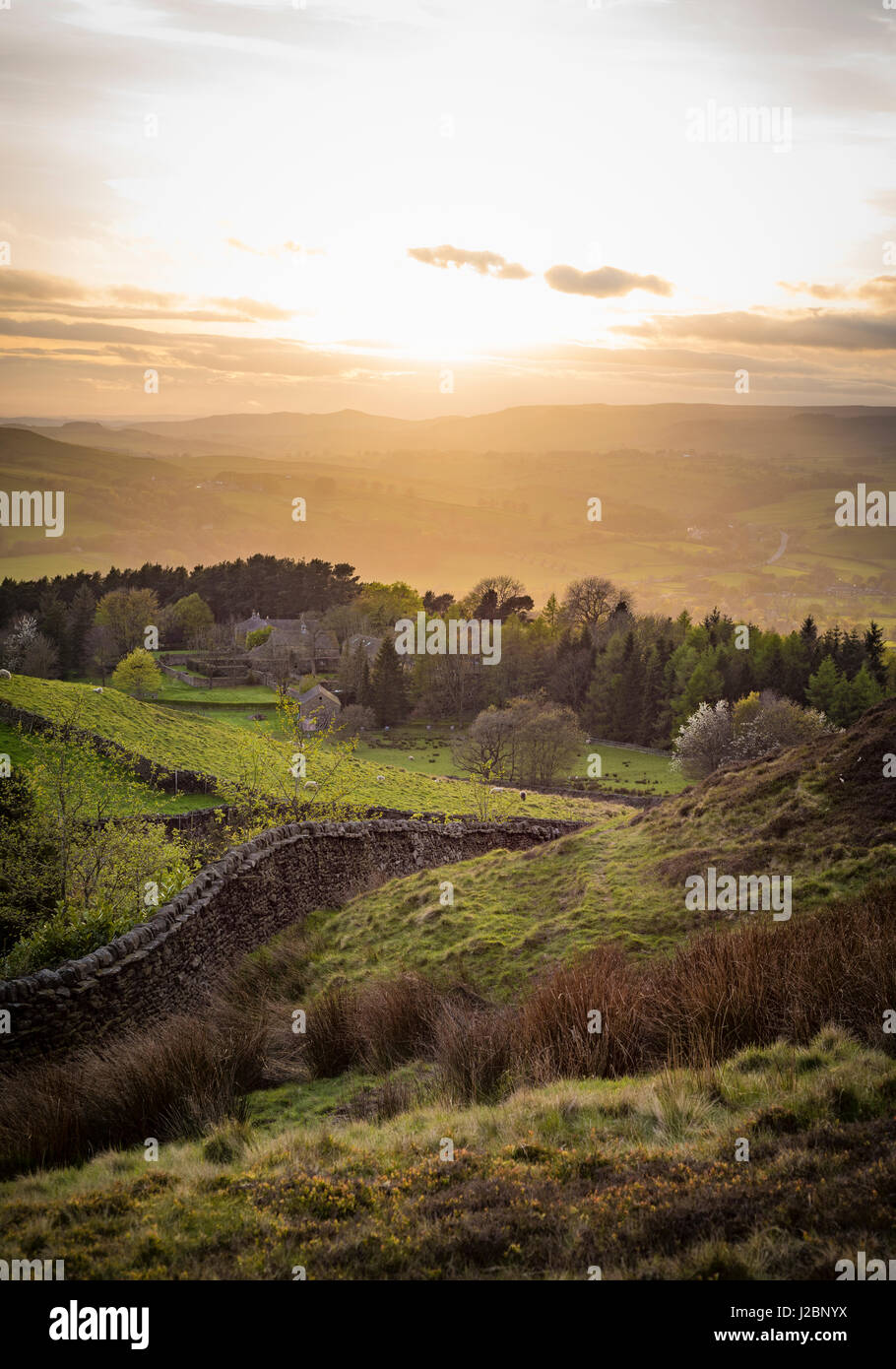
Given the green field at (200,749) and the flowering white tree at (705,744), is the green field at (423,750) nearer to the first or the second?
the flowering white tree at (705,744)

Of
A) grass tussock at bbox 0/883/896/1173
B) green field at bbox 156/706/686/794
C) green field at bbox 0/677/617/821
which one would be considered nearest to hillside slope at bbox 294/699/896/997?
grass tussock at bbox 0/883/896/1173

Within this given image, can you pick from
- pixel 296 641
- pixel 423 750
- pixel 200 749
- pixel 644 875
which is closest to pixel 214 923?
pixel 644 875

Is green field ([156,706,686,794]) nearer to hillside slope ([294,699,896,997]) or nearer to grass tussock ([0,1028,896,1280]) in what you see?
hillside slope ([294,699,896,997])

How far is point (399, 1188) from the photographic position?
594 centimetres

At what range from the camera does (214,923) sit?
14.7 metres

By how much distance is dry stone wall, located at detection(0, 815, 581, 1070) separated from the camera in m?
10.6

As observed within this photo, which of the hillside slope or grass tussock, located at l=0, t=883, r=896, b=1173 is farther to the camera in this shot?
the hillside slope

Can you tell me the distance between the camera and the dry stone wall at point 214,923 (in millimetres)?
10602

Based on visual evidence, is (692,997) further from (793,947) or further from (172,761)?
(172,761)

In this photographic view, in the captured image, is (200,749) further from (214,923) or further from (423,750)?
(214,923)

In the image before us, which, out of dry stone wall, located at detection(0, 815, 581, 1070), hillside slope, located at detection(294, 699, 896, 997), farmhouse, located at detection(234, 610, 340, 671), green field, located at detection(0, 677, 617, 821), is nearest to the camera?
dry stone wall, located at detection(0, 815, 581, 1070)

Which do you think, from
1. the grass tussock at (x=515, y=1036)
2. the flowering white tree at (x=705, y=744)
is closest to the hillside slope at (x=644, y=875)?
the grass tussock at (x=515, y=1036)
